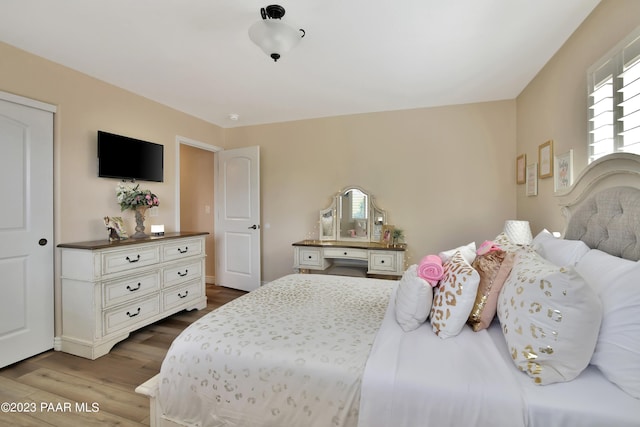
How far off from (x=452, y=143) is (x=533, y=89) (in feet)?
2.92

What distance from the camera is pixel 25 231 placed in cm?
221

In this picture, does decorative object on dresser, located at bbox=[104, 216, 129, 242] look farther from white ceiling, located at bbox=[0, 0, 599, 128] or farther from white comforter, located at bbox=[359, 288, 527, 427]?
white comforter, located at bbox=[359, 288, 527, 427]

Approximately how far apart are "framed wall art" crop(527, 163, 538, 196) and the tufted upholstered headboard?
101 cm

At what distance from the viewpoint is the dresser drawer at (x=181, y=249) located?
9.50 feet

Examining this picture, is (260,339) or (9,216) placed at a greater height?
(9,216)

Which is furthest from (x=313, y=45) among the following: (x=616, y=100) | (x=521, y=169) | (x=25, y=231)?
(x=25, y=231)

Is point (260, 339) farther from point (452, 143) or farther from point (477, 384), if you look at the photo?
point (452, 143)

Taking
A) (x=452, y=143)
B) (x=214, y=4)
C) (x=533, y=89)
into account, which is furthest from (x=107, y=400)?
(x=533, y=89)

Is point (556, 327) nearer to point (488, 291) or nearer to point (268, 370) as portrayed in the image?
point (488, 291)

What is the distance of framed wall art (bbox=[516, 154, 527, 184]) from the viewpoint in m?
2.84

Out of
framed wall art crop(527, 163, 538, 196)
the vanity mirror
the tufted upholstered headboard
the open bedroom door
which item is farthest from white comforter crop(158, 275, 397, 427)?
the open bedroom door

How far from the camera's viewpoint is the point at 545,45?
6.88 feet

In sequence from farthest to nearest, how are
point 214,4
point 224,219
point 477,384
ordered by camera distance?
point 224,219, point 214,4, point 477,384

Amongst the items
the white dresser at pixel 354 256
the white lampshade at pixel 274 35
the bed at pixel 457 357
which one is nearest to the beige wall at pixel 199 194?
the white dresser at pixel 354 256
